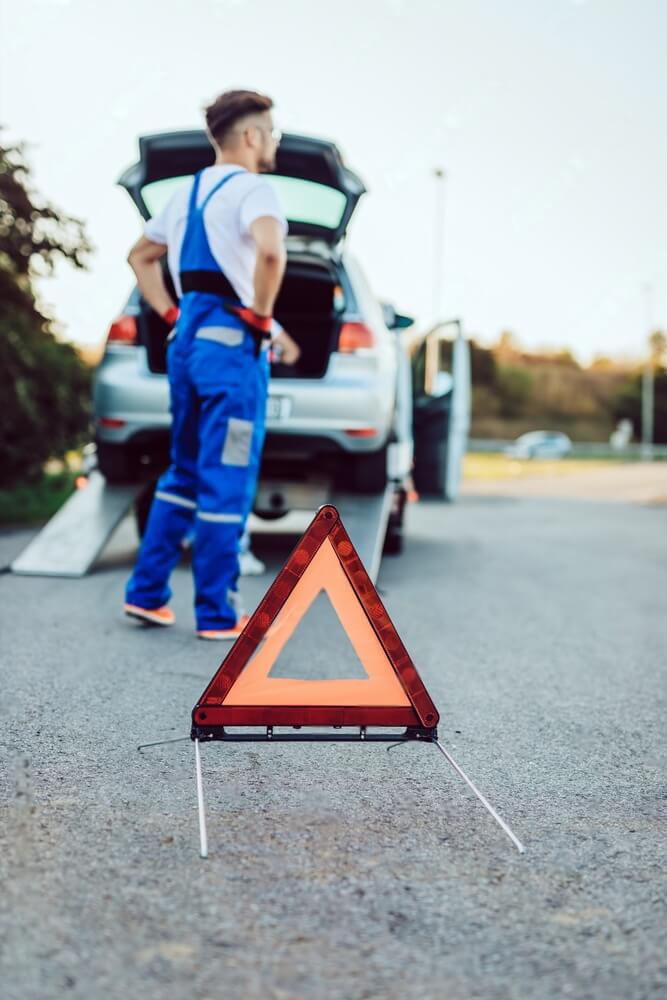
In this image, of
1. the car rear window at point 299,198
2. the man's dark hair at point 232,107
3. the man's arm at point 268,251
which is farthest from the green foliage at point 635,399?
the man's arm at point 268,251

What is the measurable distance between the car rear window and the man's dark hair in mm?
1336

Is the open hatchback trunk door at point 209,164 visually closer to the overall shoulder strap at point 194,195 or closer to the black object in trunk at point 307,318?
the black object in trunk at point 307,318

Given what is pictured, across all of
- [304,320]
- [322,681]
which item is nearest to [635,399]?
[304,320]

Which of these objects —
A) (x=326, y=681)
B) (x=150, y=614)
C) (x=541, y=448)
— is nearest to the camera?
(x=326, y=681)

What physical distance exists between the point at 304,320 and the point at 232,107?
3335 millimetres

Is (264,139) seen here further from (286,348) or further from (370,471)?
(370,471)

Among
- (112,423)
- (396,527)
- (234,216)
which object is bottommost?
(396,527)

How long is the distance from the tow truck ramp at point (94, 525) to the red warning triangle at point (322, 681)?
374 cm

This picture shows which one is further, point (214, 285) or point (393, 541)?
point (393, 541)

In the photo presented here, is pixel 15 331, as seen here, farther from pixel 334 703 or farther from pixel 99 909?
pixel 99 909

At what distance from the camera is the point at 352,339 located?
7.54m

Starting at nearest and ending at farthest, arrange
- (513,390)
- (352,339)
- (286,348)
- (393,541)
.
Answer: (286,348)
(352,339)
(393,541)
(513,390)

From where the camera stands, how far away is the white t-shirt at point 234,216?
16.8 feet

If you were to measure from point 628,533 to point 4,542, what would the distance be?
6.68 m
